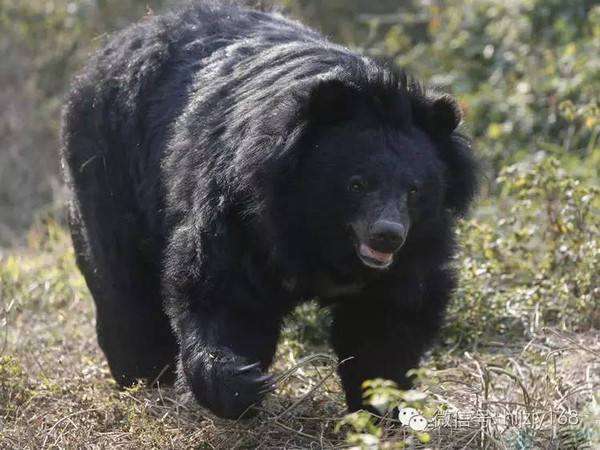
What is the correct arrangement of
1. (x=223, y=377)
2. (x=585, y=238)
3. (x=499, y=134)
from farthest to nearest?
(x=499, y=134) → (x=585, y=238) → (x=223, y=377)

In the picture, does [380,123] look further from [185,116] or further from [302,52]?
[185,116]

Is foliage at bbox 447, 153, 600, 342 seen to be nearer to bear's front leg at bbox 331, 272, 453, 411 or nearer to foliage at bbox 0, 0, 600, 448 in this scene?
foliage at bbox 0, 0, 600, 448

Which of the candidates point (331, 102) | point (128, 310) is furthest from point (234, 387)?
point (128, 310)

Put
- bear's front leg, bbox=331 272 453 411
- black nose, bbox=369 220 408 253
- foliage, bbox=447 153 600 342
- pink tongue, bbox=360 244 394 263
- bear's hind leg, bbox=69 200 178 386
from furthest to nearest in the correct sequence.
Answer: foliage, bbox=447 153 600 342, bear's hind leg, bbox=69 200 178 386, bear's front leg, bbox=331 272 453 411, pink tongue, bbox=360 244 394 263, black nose, bbox=369 220 408 253

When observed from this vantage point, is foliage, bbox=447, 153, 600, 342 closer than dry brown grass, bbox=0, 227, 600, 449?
No

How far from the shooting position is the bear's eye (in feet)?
14.9

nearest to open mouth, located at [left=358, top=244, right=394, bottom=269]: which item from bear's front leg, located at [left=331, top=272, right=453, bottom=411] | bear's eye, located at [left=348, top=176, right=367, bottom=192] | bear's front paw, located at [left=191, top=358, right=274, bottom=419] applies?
bear's eye, located at [left=348, top=176, right=367, bottom=192]

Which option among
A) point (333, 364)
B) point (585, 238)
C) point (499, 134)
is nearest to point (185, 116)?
point (333, 364)

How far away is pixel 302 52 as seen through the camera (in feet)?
16.7

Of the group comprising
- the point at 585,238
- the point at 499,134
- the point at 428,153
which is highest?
the point at 428,153

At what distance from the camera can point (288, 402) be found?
5.39 metres

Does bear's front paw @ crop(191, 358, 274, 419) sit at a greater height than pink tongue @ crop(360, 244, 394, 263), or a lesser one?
lesser

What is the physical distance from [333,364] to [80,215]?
167cm

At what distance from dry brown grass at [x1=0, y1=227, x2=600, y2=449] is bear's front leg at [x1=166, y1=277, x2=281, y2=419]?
7.9 inches
